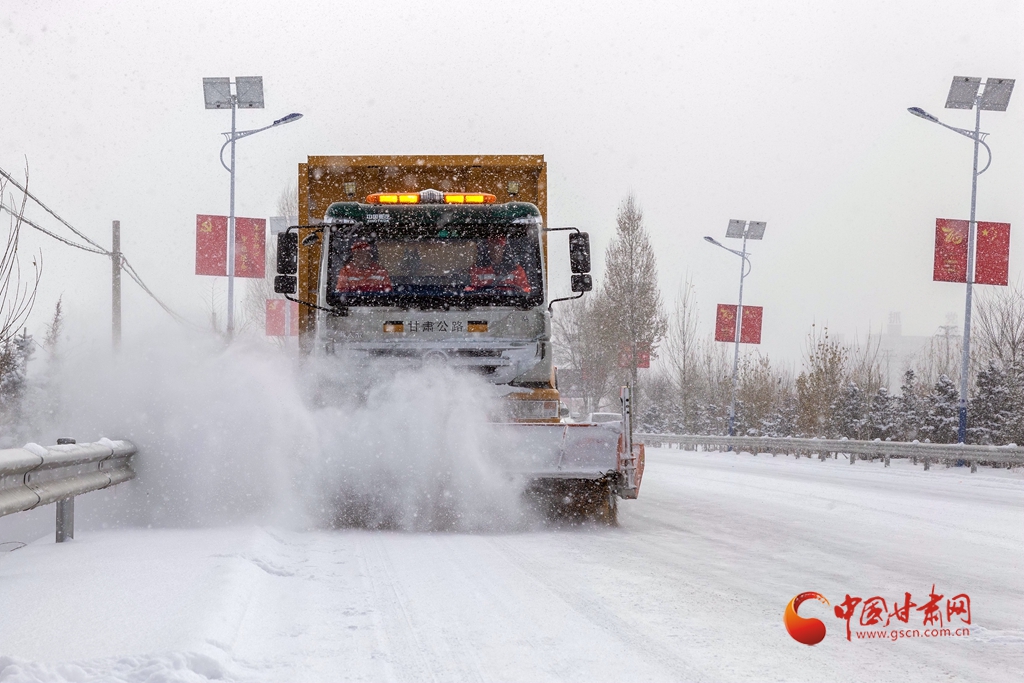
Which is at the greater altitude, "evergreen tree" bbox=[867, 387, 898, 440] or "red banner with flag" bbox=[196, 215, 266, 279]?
"red banner with flag" bbox=[196, 215, 266, 279]

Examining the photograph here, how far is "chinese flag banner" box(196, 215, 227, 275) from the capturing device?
2761cm

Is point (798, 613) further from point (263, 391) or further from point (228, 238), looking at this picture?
point (228, 238)

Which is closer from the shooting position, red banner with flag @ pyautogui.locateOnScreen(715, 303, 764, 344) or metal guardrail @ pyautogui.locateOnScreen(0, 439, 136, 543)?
metal guardrail @ pyautogui.locateOnScreen(0, 439, 136, 543)

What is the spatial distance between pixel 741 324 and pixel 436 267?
99.2 feet

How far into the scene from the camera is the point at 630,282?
2211 inches

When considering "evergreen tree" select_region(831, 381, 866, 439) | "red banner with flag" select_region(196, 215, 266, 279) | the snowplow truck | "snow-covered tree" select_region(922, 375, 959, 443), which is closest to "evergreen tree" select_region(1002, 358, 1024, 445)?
"snow-covered tree" select_region(922, 375, 959, 443)

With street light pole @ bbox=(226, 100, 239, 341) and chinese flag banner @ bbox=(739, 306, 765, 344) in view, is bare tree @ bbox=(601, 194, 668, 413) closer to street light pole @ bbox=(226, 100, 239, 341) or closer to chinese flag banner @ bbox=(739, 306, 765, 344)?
chinese flag banner @ bbox=(739, 306, 765, 344)

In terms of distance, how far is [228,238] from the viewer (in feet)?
95.9

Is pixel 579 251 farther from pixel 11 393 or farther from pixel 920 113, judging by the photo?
pixel 920 113

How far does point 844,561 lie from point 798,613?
1.78 m

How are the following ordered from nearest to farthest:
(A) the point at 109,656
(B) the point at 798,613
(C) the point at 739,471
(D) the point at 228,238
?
1. (A) the point at 109,656
2. (B) the point at 798,613
3. (C) the point at 739,471
4. (D) the point at 228,238

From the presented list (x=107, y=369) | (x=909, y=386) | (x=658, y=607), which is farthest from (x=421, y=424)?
(x=909, y=386)

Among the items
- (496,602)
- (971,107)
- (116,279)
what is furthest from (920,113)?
(116,279)

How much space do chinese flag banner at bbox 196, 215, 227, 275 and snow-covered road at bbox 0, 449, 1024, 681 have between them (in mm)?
21796
